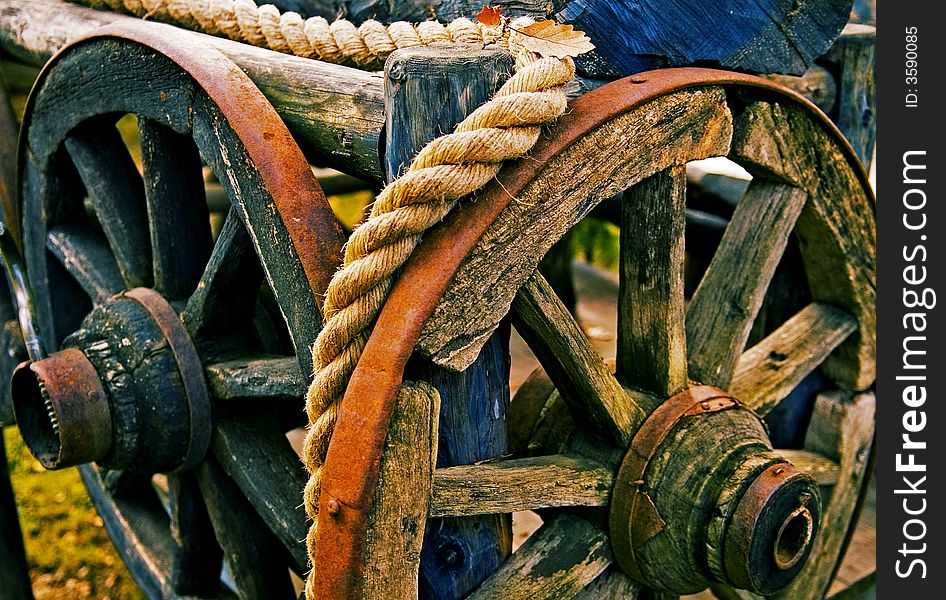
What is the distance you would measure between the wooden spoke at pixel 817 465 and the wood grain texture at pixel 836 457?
0.01m

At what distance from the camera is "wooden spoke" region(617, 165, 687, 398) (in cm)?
149

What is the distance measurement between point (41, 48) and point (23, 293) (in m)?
0.58

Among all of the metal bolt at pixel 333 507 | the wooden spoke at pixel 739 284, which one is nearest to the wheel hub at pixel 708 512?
the wooden spoke at pixel 739 284

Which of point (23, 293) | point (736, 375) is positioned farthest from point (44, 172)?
point (736, 375)

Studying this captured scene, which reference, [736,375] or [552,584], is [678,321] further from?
[552,584]

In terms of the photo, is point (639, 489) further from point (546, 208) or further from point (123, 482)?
point (123, 482)

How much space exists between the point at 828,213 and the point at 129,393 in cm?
133

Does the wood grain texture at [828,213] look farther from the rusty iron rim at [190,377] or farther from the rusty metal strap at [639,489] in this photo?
the rusty iron rim at [190,377]

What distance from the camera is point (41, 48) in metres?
2.20

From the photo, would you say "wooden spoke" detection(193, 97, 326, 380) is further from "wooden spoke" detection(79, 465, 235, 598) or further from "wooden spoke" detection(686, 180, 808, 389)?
"wooden spoke" detection(79, 465, 235, 598)

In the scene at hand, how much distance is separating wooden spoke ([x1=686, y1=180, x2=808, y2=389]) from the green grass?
1872mm

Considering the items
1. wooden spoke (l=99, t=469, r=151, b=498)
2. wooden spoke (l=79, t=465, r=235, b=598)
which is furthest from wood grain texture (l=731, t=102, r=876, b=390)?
wooden spoke (l=99, t=469, r=151, b=498)

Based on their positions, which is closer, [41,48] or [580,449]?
[580,449]

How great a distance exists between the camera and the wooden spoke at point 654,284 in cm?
149
